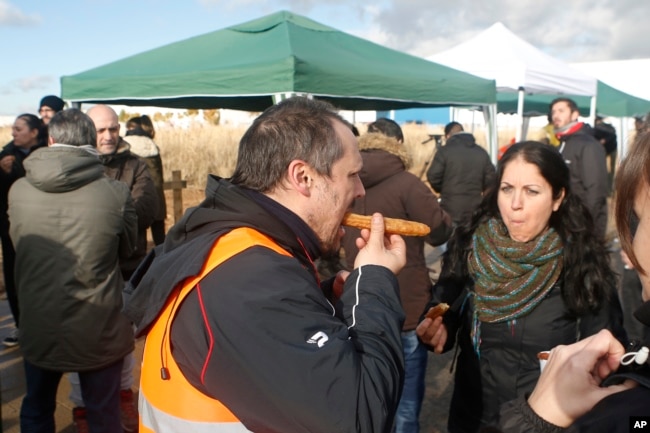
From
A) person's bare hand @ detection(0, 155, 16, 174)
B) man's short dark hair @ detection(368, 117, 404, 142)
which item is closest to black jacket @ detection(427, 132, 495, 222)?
man's short dark hair @ detection(368, 117, 404, 142)

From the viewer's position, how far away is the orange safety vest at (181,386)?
123 cm

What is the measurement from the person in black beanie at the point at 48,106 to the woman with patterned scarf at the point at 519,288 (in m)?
4.41

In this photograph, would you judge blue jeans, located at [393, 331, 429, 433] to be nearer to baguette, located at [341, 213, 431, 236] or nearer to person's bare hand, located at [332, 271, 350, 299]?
baguette, located at [341, 213, 431, 236]

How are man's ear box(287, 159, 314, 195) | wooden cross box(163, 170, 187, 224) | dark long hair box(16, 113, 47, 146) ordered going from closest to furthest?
man's ear box(287, 159, 314, 195) → dark long hair box(16, 113, 47, 146) → wooden cross box(163, 170, 187, 224)

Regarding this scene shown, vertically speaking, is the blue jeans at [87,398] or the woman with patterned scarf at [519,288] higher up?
the woman with patterned scarf at [519,288]

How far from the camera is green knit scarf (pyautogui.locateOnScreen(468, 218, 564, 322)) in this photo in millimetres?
2375

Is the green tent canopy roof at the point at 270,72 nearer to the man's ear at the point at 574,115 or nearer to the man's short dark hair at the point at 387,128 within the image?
the man's short dark hair at the point at 387,128

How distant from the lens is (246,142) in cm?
152

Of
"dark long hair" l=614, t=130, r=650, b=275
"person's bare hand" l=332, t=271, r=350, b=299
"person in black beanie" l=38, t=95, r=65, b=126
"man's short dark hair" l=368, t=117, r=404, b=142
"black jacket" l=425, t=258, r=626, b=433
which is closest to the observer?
"dark long hair" l=614, t=130, r=650, b=275

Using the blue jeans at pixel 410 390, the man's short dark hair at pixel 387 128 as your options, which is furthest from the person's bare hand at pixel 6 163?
the blue jeans at pixel 410 390

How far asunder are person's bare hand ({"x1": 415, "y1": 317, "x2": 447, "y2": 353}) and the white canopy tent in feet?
21.6

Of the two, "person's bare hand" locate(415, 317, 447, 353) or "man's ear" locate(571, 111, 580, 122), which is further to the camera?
"man's ear" locate(571, 111, 580, 122)

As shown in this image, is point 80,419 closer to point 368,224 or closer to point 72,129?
point 72,129

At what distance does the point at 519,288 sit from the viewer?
7.80 feet
